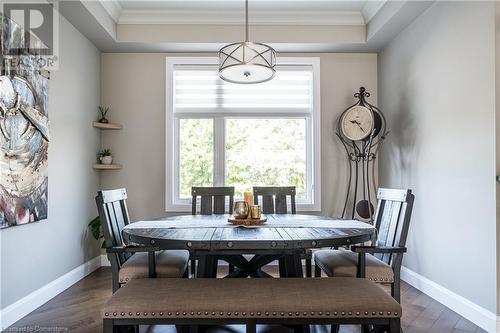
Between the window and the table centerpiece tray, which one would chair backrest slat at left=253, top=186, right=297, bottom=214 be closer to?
the table centerpiece tray

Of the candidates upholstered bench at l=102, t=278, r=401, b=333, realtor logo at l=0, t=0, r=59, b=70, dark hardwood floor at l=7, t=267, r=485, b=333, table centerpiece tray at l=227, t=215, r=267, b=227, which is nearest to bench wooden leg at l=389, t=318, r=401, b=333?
upholstered bench at l=102, t=278, r=401, b=333

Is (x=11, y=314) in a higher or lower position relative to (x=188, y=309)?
lower

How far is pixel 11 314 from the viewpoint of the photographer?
2525 millimetres

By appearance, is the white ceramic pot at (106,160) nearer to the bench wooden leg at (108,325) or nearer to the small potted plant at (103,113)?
the small potted plant at (103,113)

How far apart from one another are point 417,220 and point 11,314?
343cm

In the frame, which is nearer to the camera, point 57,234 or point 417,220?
point 57,234

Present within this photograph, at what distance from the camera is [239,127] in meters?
4.28

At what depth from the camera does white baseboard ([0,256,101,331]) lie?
8.20 ft

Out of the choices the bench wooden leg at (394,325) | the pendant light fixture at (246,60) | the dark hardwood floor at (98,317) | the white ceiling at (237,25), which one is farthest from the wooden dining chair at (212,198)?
the bench wooden leg at (394,325)

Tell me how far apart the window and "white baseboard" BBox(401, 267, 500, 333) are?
4.49 feet

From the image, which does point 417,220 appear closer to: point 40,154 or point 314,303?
point 314,303

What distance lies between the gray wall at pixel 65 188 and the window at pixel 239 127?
0.88 metres

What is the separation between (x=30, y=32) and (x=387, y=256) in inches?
124

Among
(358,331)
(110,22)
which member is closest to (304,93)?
(110,22)
